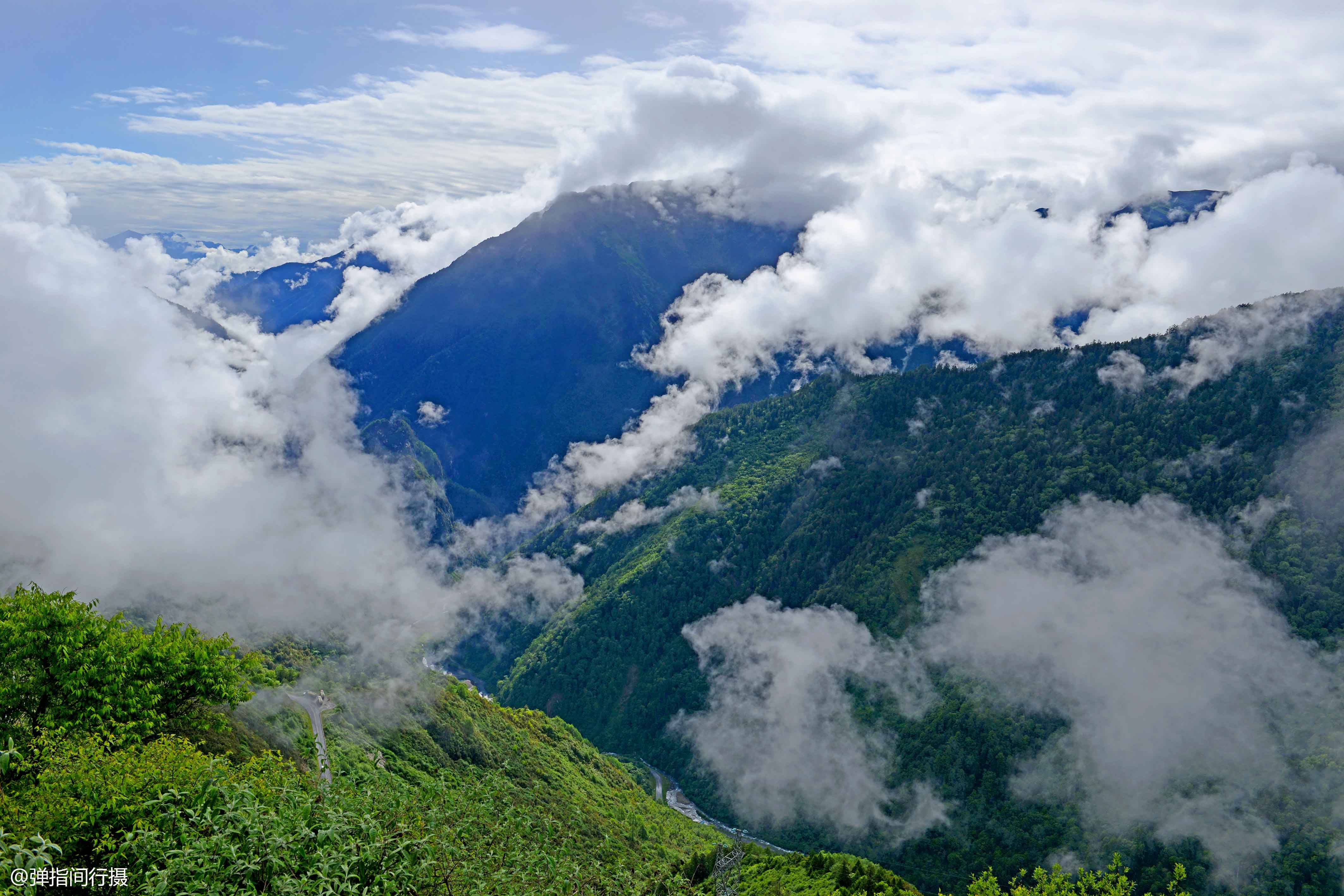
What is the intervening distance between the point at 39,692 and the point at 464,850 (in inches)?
1850

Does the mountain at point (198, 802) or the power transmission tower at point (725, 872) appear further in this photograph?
the power transmission tower at point (725, 872)

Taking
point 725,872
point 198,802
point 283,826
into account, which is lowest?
point 725,872

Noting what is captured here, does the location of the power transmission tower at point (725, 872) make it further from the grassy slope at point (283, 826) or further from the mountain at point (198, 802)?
the grassy slope at point (283, 826)

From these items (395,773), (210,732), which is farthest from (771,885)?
(210,732)

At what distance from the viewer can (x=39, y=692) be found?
197 ft

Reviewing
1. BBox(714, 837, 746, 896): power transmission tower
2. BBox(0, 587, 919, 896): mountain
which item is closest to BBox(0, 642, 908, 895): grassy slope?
BBox(0, 587, 919, 896): mountain

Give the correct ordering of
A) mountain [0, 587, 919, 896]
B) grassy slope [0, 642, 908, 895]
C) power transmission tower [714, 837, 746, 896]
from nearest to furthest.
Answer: grassy slope [0, 642, 908, 895] → mountain [0, 587, 919, 896] → power transmission tower [714, 837, 746, 896]

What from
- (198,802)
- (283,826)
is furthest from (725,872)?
(283,826)

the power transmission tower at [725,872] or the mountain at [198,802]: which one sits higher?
the mountain at [198,802]

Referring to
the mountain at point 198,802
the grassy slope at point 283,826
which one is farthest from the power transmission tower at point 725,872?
the grassy slope at point 283,826

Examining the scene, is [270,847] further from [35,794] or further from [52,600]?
[52,600]

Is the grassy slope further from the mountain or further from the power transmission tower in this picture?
the power transmission tower

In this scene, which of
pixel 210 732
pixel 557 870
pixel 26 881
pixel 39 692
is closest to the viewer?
pixel 26 881

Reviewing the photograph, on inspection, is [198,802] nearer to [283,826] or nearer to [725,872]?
[283,826]
